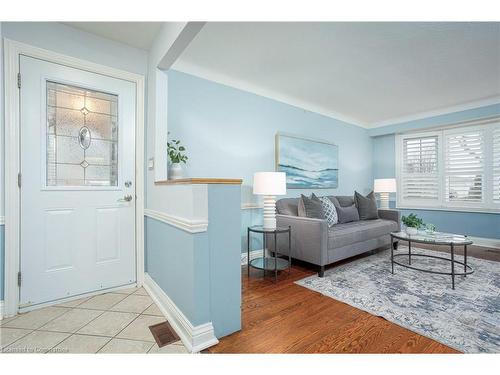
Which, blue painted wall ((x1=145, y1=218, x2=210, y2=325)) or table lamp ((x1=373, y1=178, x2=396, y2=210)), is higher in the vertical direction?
table lamp ((x1=373, y1=178, x2=396, y2=210))

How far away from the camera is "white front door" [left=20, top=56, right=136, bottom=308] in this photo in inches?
75.7

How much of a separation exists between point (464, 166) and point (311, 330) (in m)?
4.35

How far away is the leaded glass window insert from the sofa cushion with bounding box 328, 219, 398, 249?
2.38 metres

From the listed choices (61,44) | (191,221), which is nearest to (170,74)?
(61,44)

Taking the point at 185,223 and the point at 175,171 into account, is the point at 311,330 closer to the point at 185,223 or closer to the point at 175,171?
the point at 185,223

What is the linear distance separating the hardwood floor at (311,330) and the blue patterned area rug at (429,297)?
130mm

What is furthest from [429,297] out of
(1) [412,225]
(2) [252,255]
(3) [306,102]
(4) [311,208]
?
(3) [306,102]

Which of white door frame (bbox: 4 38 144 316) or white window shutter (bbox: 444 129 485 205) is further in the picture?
white window shutter (bbox: 444 129 485 205)

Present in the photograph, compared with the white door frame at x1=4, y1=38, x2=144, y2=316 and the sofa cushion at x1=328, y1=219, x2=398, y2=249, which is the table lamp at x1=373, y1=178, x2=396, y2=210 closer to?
the sofa cushion at x1=328, y1=219, x2=398, y2=249

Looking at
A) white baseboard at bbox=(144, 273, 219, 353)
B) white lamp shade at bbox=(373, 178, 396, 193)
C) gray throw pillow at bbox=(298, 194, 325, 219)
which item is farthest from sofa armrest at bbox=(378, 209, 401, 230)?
white baseboard at bbox=(144, 273, 219, 353)

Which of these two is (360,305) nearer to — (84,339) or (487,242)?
(84,339)

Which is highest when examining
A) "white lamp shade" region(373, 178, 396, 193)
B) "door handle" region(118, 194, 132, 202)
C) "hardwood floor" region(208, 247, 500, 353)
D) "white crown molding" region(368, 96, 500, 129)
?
"white crown molding" region(368, 96, 500, 129)

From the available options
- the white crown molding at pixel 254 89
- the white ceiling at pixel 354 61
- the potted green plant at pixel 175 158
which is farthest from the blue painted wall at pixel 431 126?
the potted green plant at pixel 175 158

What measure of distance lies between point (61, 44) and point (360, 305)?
11.0 feet
